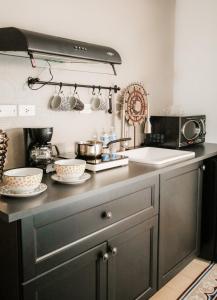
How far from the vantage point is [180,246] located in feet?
7.03

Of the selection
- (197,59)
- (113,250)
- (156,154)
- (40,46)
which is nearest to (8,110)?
(40,46)

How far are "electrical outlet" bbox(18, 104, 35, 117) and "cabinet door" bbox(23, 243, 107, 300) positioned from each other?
0.85 metres

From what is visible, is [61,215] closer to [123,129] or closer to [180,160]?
[180,160]

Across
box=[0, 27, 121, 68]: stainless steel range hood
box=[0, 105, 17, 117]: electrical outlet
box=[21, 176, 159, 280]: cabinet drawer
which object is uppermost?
box=[0, 27, 121, 68]: stainless steel range hood

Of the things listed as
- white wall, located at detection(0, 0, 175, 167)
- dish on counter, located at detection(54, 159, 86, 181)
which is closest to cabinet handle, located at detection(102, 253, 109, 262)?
dish on counter, located at detection(54, 159, 86, 181)

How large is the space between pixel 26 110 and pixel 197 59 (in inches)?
69.8

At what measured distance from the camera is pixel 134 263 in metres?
1.68

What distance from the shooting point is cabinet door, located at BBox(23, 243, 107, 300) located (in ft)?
3.88

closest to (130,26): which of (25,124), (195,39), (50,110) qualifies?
(195,39)

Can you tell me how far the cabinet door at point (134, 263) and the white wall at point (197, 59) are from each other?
4.61 ft

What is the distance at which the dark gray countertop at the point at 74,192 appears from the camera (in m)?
1.09

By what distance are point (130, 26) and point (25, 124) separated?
126cm

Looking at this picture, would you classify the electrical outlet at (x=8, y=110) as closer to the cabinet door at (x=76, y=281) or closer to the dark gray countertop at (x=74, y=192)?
the dark gray countertop at (x=74, y=192)

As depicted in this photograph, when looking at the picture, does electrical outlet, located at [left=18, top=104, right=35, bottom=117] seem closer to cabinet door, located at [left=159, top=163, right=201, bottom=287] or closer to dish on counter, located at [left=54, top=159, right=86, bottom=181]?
dish on counter, located at [left=54, top=159, right=86, bottom=181]
